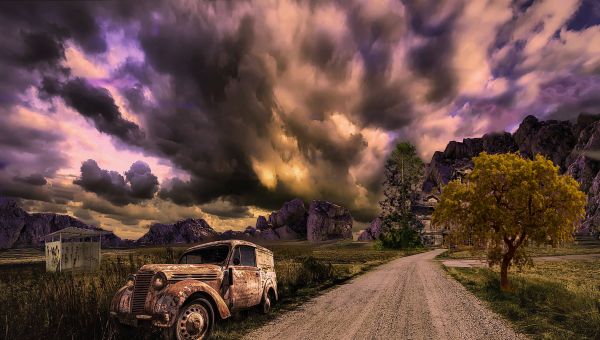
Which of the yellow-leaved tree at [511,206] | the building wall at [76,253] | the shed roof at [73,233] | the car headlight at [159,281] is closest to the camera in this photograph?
the car headlight at [159,281]

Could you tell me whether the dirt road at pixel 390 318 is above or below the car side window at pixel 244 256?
below

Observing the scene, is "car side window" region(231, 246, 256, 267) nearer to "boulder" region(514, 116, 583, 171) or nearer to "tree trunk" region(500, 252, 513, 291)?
"tree trunk" region(500, 252, 513, 291)

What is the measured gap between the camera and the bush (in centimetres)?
6719

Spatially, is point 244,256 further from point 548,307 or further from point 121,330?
point 548,307

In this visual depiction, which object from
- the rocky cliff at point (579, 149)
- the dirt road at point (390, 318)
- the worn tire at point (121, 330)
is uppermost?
the rocky cliff at point (579, 149)

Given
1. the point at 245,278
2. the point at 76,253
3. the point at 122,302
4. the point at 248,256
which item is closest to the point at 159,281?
the point at 122,302

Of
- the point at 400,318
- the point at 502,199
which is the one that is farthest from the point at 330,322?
the point at 502,199

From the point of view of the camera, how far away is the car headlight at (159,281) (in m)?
7.57

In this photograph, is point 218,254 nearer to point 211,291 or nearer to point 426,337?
point 211,291

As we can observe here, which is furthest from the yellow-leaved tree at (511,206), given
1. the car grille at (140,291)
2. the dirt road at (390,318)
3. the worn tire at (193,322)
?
the car grille at (140,291)

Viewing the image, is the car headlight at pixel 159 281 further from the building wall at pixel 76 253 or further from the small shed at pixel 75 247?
the small shed at pixel 75 247

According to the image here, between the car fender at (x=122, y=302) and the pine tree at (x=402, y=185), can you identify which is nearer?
the car fender at (x=122, y=302)

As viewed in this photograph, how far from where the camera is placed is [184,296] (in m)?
7.43

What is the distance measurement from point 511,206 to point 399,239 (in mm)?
54659
